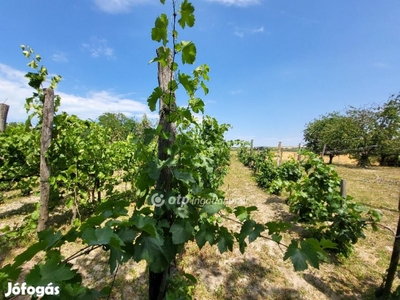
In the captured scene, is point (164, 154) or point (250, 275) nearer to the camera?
point (164, 154)

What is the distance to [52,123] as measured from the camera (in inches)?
148

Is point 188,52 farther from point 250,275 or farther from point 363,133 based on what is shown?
point 363,133

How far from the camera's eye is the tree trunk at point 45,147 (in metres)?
3.62

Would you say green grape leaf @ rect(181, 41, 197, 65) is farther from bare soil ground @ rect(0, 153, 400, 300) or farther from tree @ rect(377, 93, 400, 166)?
tree @ rect(377, 93, 400, 166)

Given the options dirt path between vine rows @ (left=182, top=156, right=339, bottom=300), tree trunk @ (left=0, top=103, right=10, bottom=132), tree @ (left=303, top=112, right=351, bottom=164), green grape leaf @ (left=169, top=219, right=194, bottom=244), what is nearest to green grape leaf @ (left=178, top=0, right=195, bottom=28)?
green grape leaf @ (left=169, top=219, right=194, bottom=244)

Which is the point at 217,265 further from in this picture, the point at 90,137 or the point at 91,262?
the point at 90,137

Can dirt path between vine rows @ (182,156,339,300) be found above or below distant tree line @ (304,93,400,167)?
below

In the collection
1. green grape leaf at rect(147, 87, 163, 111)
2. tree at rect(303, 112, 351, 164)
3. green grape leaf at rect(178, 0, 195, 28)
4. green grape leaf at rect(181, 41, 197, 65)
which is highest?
tree at rect(303, 112, 351, 164)

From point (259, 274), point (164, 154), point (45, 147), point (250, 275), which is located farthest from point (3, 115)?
point (259, 274)

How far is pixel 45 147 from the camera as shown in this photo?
3715 millimetres

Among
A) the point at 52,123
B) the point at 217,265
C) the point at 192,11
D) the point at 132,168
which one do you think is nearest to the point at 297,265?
the point at 192,11

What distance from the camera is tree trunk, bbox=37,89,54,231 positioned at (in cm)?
362

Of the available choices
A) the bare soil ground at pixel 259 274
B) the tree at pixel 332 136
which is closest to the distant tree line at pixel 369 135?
the tree at pixel 332 136

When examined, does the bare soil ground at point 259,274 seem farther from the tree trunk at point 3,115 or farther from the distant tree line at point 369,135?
the distant tree line at point 369,135
